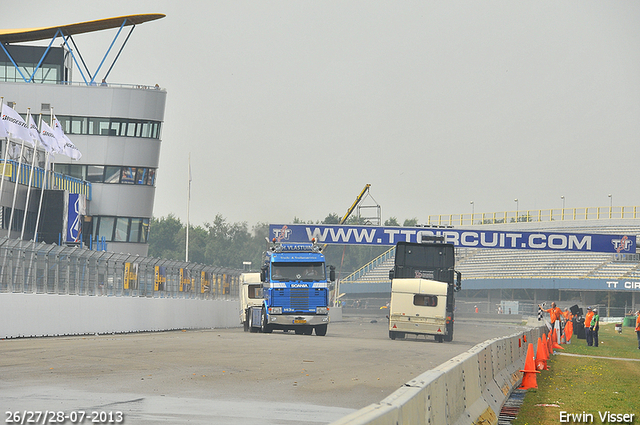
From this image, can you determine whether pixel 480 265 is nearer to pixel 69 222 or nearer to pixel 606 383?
pixel 69 222

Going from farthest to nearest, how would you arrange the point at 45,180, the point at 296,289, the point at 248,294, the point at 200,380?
the point at 45,180 → the point at 248,294 → the point at 296,289 → the point at 200,380

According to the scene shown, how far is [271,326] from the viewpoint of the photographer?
3425 centimetres

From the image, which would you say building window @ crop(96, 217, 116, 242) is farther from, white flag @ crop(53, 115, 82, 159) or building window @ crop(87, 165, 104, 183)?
white flag @ crop(53, 115, 82, 159)

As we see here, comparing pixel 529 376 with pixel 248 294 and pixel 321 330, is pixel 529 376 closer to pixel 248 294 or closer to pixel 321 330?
pixel 321 330

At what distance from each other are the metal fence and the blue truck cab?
5.50 m

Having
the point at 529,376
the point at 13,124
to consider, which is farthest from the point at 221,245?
the point at 529,376

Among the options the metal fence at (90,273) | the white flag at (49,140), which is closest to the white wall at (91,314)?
the metal fence at (90,273)

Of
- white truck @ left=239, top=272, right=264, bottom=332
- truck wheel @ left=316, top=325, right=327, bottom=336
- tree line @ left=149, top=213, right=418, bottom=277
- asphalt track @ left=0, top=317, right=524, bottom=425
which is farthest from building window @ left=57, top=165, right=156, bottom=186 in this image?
tree line @ left=149, top=213, right=418, bottom=277

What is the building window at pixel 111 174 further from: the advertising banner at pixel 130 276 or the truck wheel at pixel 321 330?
the truck wheel at pixel 321 330

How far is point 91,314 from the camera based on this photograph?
29422 mm

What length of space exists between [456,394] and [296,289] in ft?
80.4

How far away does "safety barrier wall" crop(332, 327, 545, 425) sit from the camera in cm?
570

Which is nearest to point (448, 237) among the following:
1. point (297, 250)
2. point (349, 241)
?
point (349, 241)

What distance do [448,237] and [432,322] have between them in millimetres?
31178
